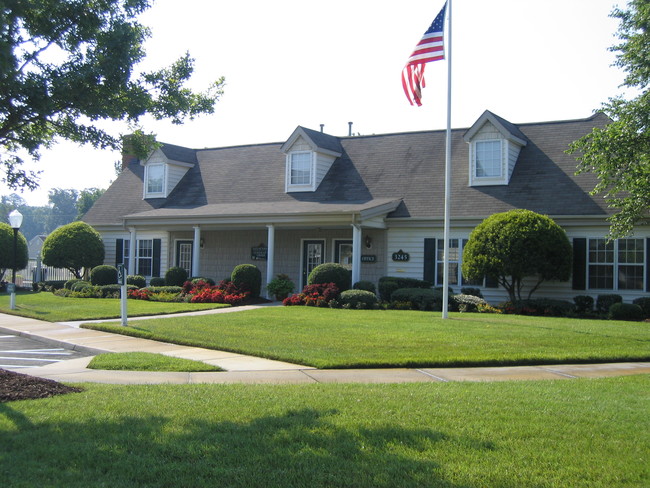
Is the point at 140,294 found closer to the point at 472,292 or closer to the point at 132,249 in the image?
the point at 132,249

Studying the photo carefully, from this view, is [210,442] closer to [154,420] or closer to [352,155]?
[154,420]

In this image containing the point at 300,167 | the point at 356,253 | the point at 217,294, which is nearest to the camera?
the point at 356,253

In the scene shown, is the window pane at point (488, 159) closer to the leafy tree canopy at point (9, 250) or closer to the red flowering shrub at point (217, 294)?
the red flowering shrub at point (217, 294)

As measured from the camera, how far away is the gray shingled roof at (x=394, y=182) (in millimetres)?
21391

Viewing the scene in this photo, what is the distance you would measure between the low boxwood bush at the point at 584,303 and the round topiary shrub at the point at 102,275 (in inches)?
715

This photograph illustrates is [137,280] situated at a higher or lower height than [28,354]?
higher

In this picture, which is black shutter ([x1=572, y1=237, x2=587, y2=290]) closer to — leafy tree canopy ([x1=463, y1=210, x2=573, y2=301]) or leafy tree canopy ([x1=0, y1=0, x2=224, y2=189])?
leafy tree canopy ([x1=463, y1=210, x2=573, y2=301])

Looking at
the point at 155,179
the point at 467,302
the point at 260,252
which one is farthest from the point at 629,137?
the point at 155,179

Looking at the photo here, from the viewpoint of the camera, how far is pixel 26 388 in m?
7.66

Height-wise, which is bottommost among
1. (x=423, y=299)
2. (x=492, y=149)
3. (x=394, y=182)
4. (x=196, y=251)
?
(x=423, y=299)

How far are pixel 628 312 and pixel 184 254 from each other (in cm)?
1815

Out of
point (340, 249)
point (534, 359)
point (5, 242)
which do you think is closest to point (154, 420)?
point (534, 359)

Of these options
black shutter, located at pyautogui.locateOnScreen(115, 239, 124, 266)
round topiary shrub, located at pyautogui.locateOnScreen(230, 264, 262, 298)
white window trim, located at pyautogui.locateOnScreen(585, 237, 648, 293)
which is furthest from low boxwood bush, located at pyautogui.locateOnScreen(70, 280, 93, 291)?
white window trim, located at pyautogui.locateOnScreen(585, 237, 648, 293)

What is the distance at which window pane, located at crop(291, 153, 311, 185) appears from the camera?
2581cm
